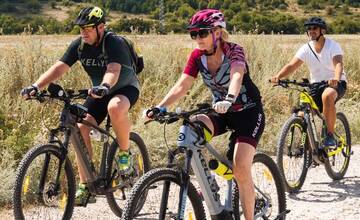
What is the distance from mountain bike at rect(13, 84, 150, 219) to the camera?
5117 millimetres

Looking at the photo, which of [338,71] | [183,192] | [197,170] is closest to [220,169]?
[197,170]

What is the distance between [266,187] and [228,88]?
985mm

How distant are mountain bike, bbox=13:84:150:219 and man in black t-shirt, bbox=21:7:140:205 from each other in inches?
5.1

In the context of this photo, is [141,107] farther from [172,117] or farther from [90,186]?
[172,117]

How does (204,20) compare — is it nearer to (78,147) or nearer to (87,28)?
(87,28)

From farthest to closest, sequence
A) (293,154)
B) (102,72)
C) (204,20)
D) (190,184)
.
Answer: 1. (293,154)
2. (102,72)
3. (204,20)
4. (190,184)

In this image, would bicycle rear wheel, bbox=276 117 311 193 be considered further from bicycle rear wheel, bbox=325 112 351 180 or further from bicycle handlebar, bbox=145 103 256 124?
bicycle handlebar, bbox=145 103 256 124

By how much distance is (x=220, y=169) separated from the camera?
15.8 ft

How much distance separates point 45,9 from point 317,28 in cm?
5977

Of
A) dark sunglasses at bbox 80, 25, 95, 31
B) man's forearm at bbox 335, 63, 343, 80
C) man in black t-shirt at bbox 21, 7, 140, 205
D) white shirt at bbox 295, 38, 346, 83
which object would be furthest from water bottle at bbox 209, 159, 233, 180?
white shirt at bbox 295, 38, 346, 83

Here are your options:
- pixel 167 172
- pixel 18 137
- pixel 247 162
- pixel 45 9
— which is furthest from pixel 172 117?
pixel 45 9

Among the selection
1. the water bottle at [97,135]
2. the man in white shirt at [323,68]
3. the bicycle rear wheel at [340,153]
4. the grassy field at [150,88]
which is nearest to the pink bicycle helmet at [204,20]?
the water bottle at [97,135]

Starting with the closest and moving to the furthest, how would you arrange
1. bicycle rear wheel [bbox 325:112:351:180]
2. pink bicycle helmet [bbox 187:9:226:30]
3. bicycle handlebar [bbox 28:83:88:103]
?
pink bicycle helmet [bbox 187:9:226:30] → bicycle handlebar [bbox 28:83:88:103] → bicycle rear wheel [bbox 325:112:351:180]

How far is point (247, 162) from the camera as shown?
4.80 m
